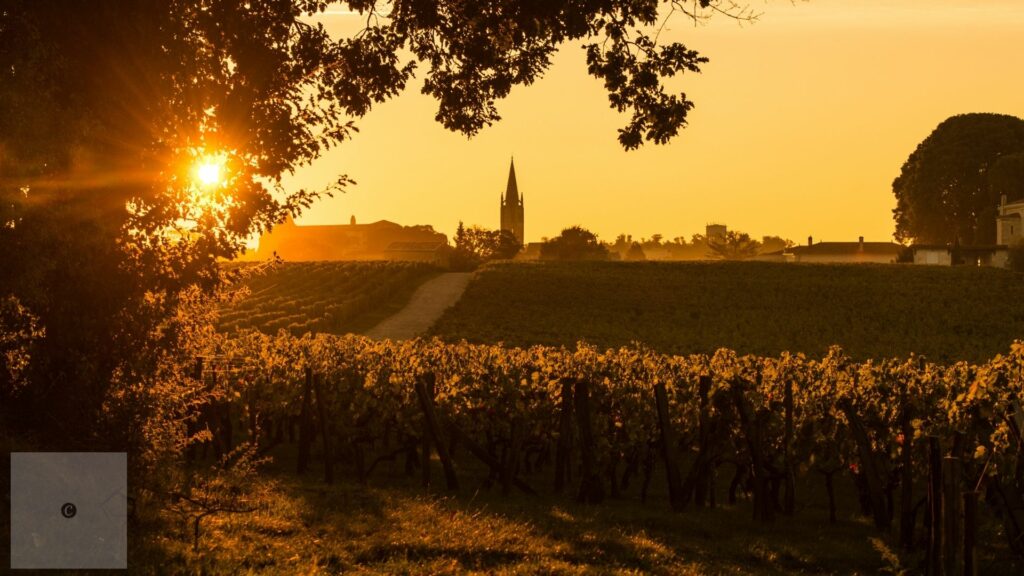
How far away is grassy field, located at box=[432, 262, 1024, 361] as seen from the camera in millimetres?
55756

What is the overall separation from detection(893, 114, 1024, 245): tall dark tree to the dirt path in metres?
49.3

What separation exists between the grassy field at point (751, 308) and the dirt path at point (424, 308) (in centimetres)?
139

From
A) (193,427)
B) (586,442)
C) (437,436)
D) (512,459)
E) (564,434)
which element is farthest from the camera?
(193,427)

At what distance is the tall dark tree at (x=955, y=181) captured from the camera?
10681 centimetres

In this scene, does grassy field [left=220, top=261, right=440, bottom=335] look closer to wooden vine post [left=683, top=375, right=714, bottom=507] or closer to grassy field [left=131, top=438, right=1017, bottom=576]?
wooden vine post [left=683, top=375, right=714, bottom=507]

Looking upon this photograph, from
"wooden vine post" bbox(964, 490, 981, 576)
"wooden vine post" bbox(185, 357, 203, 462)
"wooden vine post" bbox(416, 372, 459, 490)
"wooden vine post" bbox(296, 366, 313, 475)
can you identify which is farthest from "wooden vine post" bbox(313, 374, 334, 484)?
"wooden vine post" bbox(964, 490, 981, 576)

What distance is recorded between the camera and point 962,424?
51.1 feet

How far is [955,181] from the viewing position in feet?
352

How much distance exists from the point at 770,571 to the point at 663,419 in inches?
171

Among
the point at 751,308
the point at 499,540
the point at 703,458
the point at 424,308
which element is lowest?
the point at 499,540

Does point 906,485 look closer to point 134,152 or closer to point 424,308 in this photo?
point 134,152

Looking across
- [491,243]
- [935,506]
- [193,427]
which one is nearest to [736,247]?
[491,243]

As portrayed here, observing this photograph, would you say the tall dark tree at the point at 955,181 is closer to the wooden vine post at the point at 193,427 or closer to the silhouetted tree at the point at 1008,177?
the silhouetted tree at the point at 1008,177

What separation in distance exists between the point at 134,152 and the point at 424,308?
2253 inches
